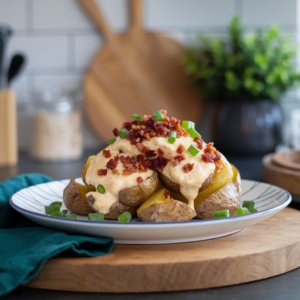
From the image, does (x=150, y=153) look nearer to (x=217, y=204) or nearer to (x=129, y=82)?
(x=217, y=204)

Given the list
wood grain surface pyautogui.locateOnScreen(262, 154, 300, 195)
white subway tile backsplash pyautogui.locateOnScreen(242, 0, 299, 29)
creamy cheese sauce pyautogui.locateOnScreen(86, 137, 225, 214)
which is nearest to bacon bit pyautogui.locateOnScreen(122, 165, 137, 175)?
creamy cheese sauce pyautogui.locateOnScreen(86, 137, 225, 214)

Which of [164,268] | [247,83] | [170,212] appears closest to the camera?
[164,268]

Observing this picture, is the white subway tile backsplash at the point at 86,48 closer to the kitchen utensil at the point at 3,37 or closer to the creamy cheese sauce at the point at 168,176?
the kitchen utensil at the point at 3,37

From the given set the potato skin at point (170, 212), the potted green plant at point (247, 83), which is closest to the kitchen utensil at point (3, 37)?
the potted green plant at point (247, 83)

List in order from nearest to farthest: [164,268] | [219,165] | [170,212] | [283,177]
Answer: [164,268] → [170,212] → [219,165] → [283,177]

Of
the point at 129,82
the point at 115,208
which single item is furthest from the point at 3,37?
the point at 115,208

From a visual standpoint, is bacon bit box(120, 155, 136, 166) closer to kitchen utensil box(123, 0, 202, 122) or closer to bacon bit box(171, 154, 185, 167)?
bacon bit box(171, 154, 185, 167)

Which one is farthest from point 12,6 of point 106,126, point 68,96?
point 106,126
